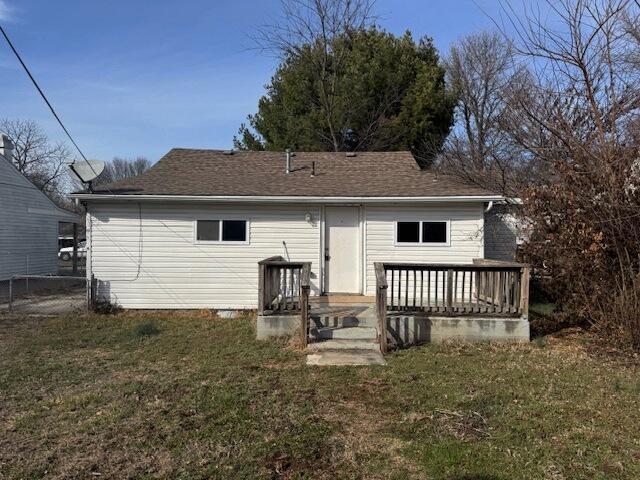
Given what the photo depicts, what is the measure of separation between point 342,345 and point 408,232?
420 cm

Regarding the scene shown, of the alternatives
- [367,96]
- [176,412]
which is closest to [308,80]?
[367,96]

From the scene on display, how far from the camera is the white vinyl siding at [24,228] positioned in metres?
17.8

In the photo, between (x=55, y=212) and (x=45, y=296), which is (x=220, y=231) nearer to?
(x=45, y=296)

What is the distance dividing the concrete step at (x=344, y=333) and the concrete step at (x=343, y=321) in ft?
0.73

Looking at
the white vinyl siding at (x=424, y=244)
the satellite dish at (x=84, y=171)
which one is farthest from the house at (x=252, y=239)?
the satellite dish at (x=84, y=171)

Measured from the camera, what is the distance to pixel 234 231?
36.9 feet

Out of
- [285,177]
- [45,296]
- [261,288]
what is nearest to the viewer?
[261,288]

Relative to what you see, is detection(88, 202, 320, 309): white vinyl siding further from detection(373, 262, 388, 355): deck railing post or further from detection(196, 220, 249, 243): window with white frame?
detection(373, 262, 388, 355): deck railing post

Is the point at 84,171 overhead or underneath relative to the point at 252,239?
overhead

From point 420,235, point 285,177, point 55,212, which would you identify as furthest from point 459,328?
point 55,212

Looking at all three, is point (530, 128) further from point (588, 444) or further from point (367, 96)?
point (367, 96)

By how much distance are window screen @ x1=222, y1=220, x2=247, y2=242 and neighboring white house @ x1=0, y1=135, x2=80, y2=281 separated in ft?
34.8

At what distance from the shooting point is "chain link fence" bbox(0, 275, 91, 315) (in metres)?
11.2

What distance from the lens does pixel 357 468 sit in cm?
386
